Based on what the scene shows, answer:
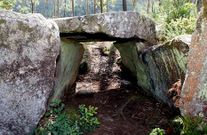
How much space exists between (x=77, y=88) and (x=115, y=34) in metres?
1.88

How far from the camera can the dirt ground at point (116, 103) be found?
600cm

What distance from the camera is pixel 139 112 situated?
6.62 metres

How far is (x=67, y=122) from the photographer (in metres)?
5.77

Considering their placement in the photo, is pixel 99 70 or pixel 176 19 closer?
pixel 176 19

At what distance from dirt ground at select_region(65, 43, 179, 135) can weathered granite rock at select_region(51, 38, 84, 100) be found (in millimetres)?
248

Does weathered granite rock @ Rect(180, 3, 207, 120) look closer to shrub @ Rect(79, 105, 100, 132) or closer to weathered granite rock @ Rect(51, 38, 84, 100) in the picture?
shrub @ Rect(79, 105, 100, 132)

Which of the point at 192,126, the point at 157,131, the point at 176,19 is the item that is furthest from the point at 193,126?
the point at 176,19

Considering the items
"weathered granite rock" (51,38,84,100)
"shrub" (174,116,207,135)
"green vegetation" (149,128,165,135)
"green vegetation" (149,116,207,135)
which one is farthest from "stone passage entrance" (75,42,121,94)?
"shrub" (174,116,207,135)

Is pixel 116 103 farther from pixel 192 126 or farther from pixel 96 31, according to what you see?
pixel 192 126

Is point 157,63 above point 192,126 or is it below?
above

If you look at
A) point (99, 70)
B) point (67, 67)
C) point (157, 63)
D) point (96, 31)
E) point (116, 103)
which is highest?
point (96, 31)

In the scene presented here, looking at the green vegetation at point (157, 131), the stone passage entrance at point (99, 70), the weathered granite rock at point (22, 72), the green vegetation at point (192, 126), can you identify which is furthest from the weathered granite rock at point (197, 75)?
the stone passage entrance at point (99, 70)

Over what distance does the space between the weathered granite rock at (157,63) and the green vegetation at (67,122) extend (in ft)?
4.72

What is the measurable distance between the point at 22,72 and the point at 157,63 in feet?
8.40
